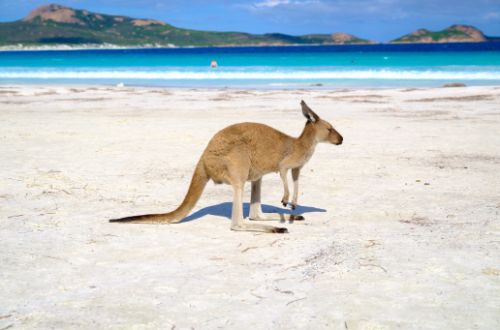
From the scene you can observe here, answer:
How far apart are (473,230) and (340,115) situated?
7.50 meters

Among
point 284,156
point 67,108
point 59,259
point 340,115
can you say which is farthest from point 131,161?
point 67,108

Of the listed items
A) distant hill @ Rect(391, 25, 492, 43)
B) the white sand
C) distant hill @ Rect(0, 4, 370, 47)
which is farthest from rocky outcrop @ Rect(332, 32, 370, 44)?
the white sand

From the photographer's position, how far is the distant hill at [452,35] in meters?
111

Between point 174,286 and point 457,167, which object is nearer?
point 174,286

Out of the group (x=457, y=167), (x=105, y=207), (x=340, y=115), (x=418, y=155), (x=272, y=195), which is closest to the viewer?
(x=105, y=207)

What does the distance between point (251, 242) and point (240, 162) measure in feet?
1.82

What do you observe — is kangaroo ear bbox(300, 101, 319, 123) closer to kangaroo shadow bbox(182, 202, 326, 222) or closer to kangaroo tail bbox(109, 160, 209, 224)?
kangaroo shadow bbox(182, 202, 326, 222)

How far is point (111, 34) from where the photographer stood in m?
134

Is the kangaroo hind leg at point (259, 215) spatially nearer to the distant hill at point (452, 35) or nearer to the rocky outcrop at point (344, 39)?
the distant hill at point (452, 35)

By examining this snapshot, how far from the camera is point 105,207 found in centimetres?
500

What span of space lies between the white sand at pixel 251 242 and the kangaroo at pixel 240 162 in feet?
0.45

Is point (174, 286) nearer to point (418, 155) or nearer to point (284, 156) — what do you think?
point (284, 156)

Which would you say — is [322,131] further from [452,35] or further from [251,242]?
[452,35]

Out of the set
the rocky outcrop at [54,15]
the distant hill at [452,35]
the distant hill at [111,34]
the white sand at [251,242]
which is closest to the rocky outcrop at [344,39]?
the distant hill at [111,34]
